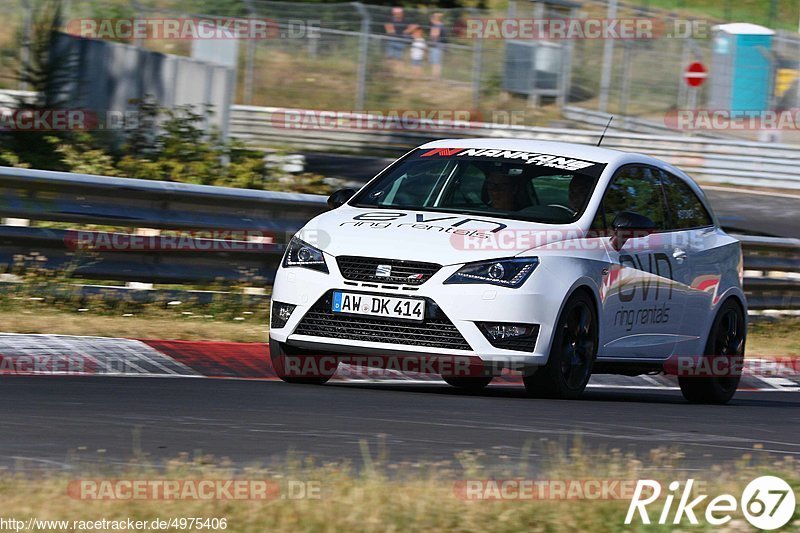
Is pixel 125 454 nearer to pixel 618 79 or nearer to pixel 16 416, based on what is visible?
pixel 16 416

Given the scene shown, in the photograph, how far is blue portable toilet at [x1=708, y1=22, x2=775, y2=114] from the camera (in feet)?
102

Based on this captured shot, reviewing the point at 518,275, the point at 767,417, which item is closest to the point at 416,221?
the point at 518,275

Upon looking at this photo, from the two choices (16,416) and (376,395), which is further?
(376,395)

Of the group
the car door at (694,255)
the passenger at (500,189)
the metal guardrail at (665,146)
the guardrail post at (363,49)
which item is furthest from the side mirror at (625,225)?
the metal guardrail at (665,146)

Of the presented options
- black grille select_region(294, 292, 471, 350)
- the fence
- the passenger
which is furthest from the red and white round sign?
black grille select_region(294, 292, 471, 350)

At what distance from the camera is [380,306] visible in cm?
773

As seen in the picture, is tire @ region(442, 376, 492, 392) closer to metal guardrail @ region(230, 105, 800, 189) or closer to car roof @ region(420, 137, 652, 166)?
car roof @ region(420, 137, 652, 166)

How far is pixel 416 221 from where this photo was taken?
8.12m

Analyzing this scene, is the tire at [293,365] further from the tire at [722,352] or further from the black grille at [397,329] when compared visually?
the tire at [722,352]

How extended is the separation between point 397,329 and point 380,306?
15 cm

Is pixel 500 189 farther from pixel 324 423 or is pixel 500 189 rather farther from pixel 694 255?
pixel 324 423

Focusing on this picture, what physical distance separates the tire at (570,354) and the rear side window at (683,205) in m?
1.54

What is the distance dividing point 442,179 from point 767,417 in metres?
2.43

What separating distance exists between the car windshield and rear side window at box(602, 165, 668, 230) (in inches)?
6.7
